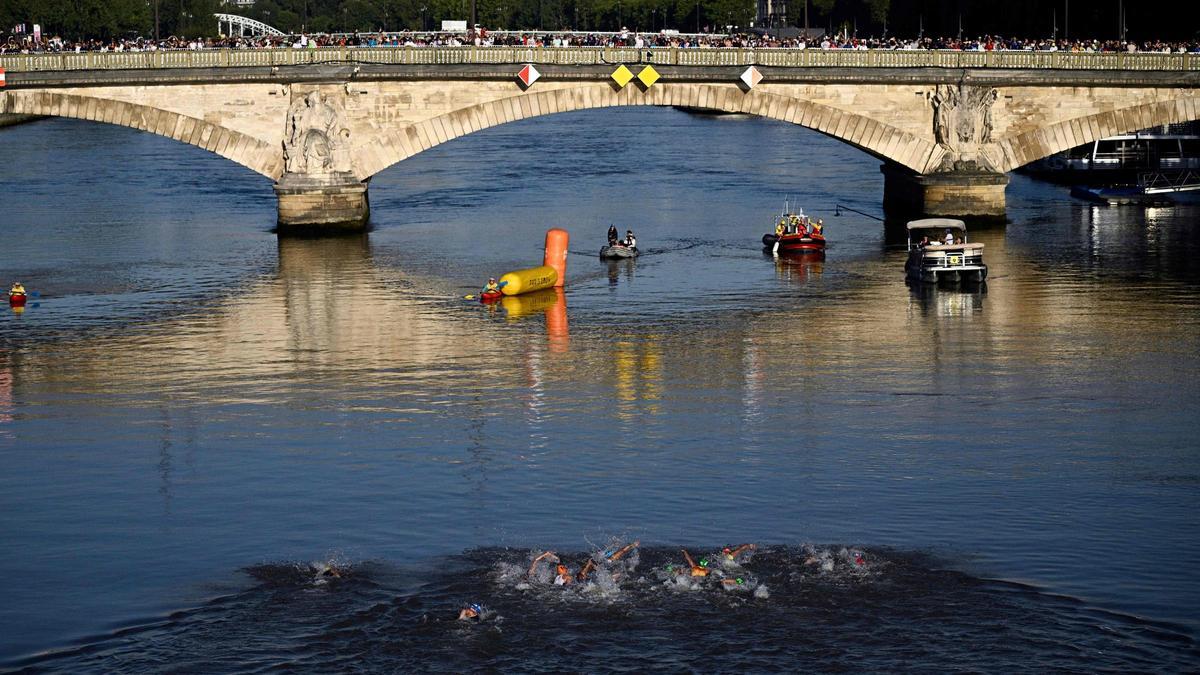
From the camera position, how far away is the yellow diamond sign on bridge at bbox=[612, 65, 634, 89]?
7912cm

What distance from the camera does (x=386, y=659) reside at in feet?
93.7

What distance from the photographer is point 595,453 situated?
4222 cm

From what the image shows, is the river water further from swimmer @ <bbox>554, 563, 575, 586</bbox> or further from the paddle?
the paddle

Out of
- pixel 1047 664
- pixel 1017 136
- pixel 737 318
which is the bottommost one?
pixel 1047 664

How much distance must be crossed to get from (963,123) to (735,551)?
175 ft

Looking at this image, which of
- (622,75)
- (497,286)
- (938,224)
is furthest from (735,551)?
(622,75)

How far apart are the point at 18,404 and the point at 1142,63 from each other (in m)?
56.6

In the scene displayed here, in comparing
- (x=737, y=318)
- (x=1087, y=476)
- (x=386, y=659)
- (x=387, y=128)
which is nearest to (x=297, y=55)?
(x=387, y=128)

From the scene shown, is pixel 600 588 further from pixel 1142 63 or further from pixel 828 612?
pixel 1142 63

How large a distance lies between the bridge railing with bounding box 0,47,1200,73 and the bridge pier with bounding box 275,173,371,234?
17.7ft

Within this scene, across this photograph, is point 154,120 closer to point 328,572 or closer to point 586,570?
point 328,572

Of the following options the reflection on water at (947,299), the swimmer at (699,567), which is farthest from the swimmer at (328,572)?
the reflection on water at (947,299)

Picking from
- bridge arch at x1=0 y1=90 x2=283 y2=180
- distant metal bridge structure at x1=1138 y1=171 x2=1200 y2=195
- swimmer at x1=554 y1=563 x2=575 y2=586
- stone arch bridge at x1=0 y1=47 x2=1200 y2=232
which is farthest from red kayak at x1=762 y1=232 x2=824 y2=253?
swimmer at x1=554 y1=563 x2=575 y2=586

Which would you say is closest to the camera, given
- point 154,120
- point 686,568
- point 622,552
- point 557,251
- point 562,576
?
point 562,576
